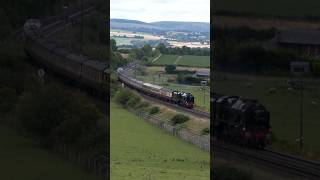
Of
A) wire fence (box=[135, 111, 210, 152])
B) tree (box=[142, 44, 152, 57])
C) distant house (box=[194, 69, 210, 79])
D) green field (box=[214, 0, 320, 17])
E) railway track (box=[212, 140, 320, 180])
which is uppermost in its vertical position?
green field (box=[214, 0, 320, 17])

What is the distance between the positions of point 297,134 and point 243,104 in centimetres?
103

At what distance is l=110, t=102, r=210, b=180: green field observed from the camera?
2003cm

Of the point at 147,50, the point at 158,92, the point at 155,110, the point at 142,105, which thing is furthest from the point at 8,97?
the point at 147,50

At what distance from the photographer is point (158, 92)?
18.2m

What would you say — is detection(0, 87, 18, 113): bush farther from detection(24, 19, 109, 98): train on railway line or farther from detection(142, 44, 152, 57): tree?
detection(142, 44, 152, 57): tree

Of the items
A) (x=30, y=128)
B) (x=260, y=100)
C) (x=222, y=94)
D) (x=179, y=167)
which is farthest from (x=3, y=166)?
(x=179, y=167)

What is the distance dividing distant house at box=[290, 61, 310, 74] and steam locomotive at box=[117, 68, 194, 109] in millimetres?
7361

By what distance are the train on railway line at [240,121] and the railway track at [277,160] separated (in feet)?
0.41

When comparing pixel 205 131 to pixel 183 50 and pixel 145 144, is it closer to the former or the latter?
pixel 183 50

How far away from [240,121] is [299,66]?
139 centimetres

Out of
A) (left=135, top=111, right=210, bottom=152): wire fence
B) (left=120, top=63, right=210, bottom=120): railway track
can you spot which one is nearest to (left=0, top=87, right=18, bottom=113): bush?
(left=120, top=63, right=210, bottom=120): railway track

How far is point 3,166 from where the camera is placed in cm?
852

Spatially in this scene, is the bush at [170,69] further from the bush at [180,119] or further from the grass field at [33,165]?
the grass field at [33,165]

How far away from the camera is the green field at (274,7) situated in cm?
776
